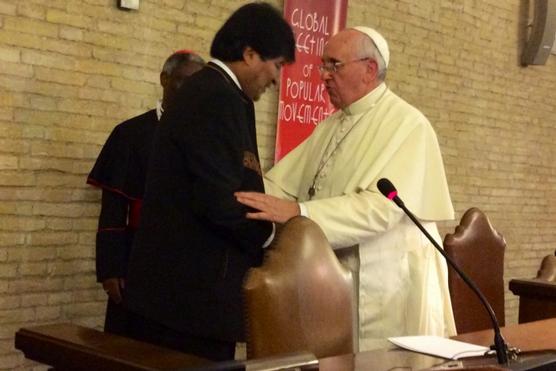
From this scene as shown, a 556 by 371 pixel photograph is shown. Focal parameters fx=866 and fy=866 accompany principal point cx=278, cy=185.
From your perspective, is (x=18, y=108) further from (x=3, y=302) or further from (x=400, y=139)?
(x=400, y=139)

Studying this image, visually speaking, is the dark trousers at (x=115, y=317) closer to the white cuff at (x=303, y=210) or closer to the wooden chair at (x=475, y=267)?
the white cuff at (x=303, y=210)

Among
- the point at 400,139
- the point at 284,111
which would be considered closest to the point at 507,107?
the point at 284,111

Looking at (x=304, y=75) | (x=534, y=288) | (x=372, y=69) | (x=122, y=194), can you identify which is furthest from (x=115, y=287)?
(x=304, y=75)

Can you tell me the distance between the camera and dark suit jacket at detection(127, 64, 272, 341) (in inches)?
94.3

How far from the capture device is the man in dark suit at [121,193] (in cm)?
338

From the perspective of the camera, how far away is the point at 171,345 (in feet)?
8.09

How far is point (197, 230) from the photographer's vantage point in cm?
243

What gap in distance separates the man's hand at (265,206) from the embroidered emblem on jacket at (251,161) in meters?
0.08

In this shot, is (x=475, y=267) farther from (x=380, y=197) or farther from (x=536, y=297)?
(x=380, y=197)

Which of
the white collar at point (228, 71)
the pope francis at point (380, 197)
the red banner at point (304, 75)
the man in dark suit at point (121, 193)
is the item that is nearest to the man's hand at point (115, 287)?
the man in dark suit at point (121, 193)

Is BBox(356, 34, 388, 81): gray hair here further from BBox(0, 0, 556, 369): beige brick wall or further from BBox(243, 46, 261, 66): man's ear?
BBox(0, 0, 556, 369): beige brick wall

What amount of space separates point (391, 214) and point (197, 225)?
2.48ft

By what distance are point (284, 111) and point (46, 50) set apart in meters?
1.76

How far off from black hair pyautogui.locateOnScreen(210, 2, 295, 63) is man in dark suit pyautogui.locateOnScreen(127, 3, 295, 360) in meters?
0.11
